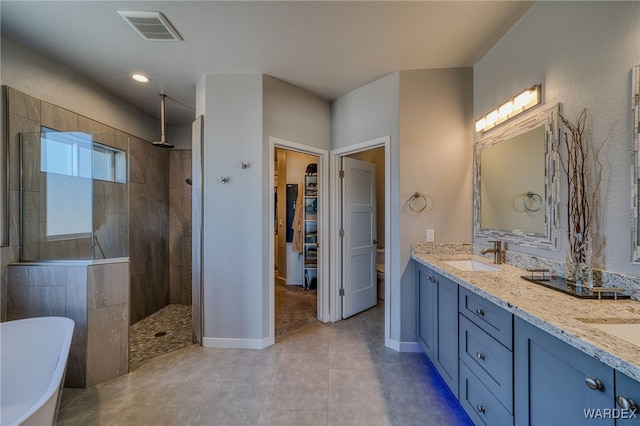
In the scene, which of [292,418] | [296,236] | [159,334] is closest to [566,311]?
[292,418]

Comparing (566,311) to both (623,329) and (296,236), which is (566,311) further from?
(296,236)

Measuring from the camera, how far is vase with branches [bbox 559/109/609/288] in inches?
52.6

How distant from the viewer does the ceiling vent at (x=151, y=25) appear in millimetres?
1774

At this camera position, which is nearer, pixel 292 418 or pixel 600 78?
pixel 600 78

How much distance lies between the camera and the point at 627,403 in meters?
0.72

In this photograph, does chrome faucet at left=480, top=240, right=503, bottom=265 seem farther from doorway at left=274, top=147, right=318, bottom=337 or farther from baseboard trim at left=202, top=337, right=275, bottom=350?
doorway at left=274, top=147, right=318, bottom=337

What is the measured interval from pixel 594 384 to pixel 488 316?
55 cm

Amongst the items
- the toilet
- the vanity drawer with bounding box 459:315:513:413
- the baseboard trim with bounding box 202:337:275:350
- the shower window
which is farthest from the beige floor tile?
the toilet

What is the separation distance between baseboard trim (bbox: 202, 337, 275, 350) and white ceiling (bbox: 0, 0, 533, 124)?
2628 mm

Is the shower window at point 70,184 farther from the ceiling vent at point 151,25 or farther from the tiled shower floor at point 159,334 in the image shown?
the tiled shower floor at point 159,334

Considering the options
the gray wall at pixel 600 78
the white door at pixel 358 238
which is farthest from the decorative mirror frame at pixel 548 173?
the white door at pixel 358 238

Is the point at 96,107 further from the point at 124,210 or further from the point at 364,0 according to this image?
the point at 364,0

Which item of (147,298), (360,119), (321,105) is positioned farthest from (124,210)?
(360,119)

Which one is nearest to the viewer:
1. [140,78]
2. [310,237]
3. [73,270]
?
[73,270]
